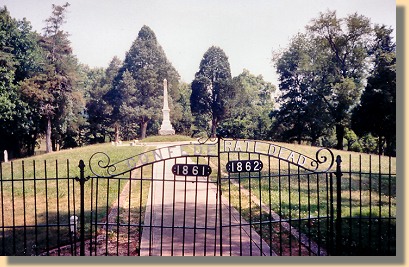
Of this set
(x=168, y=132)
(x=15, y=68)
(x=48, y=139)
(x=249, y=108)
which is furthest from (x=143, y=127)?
(x=48, y=139)

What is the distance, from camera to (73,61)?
30.9 ft

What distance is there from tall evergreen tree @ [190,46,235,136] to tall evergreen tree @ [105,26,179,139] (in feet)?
1.95

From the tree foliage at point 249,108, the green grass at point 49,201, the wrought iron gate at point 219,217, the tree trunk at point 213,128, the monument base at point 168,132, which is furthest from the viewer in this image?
the monument base at point 168,132

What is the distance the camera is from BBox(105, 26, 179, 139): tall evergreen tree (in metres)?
8.53

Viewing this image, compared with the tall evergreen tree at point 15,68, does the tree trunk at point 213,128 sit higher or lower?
lower

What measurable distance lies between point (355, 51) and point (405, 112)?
7.23 ft

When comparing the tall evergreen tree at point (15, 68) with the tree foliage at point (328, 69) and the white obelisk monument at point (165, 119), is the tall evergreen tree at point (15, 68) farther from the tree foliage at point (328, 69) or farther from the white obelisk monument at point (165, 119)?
the tree foliage at point (328, 69)

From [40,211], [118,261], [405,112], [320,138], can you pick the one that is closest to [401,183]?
[405,112]

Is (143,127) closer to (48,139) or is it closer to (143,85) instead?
(143,85)

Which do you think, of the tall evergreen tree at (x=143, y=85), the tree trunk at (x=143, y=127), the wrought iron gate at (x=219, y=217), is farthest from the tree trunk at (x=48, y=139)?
the wrought iron gate at (x=219, y=217)

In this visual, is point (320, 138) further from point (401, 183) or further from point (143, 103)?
point (143, 103)

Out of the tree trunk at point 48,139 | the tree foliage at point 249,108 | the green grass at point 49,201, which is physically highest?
the tree foliage at point 249,108

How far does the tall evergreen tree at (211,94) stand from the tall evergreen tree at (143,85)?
595 millimetres

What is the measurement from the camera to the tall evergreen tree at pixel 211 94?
786cm
